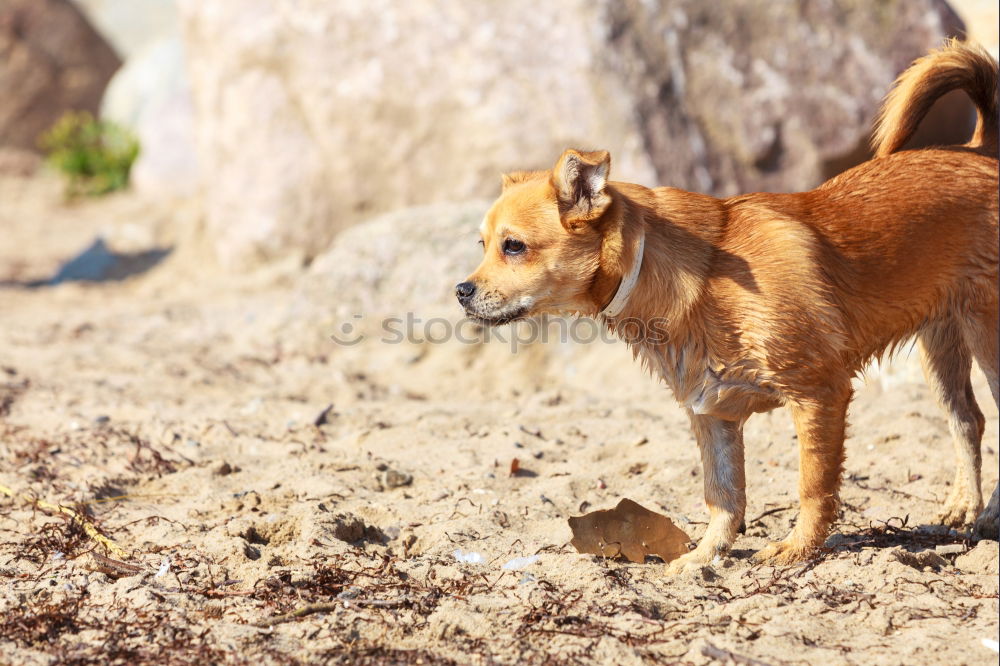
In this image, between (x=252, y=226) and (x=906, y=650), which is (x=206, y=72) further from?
(x=906, y=650)

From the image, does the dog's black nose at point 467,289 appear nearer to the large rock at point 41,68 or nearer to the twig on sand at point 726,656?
the twig on sand at point 726,656

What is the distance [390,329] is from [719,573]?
4469 millimetres

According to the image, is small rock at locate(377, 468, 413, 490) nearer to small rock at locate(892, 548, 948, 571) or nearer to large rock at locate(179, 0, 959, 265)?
small rock at locate(892, 548, 948, 571)

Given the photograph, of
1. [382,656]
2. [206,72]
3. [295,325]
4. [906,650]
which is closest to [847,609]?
[906,650]

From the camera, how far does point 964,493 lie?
183 inches

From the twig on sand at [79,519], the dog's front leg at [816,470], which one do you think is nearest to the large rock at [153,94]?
the twig on sand at [79,519]

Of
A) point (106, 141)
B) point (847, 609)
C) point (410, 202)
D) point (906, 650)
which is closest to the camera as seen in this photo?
point (906, 650)

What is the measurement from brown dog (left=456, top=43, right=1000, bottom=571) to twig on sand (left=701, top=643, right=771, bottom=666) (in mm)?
967

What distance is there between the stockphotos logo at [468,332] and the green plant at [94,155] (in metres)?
8.08

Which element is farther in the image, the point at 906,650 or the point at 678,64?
the point at 678,64

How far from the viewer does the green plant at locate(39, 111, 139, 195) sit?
14664mm

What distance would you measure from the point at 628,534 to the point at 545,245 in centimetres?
130

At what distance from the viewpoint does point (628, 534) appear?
435 cm

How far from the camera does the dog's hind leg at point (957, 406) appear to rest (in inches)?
182
